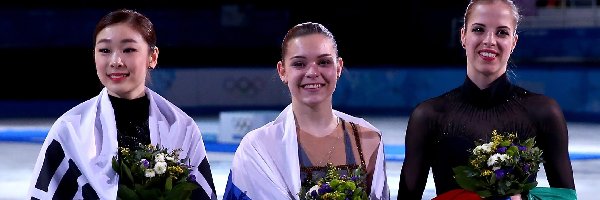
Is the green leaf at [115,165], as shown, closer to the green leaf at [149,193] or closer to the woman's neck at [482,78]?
the green leaf at [149,193]

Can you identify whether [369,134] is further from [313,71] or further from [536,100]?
[536,100]

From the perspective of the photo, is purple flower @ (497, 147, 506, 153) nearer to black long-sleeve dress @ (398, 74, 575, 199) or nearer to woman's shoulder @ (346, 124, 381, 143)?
black long-sleeve dress @ (398, 74, 575, 199)

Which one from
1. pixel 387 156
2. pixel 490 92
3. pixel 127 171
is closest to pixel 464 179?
pixel 490 92

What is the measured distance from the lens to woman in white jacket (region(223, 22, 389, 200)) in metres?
2.89

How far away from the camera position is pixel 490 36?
3.05 metres

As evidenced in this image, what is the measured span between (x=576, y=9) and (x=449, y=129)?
14093mm

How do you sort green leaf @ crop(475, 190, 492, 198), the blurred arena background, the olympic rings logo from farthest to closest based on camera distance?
the olympic rings logo, the blurred arena background, green leaf @ crop(475, 190, 492, 198)

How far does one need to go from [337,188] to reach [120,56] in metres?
0.77

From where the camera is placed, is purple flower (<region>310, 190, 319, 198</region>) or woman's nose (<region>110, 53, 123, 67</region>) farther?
woman's nose (<region>110, 53, 123, 67</region>)

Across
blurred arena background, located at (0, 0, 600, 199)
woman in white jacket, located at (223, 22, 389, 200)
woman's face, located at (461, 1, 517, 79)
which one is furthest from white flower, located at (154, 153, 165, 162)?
blurred arena background, located at (0, 0, 600, 199)

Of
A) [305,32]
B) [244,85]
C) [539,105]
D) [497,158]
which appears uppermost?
[305,32]

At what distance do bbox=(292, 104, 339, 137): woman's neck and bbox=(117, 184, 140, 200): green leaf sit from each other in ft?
2.00

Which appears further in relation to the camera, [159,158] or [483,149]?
[483,149]

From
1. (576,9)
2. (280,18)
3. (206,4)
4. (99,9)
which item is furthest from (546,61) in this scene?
(99,9)
